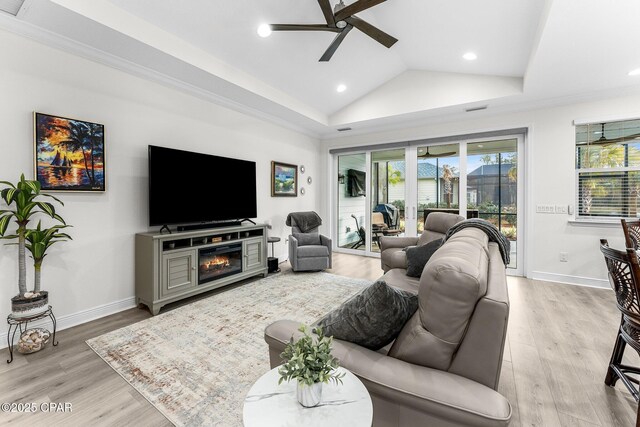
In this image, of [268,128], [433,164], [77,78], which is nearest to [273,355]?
[77,78]

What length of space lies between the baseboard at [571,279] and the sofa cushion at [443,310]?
4135 mm

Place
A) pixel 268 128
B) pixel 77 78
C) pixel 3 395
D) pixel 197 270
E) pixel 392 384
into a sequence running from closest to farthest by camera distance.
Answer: pixel 392 384
pixel 3 395
pixel 77 78
pixel 197 270
pixel 268 128

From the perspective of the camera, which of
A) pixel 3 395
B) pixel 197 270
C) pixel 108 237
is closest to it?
pixel 3 395

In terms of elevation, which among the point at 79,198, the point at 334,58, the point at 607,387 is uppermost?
the point at 334,58

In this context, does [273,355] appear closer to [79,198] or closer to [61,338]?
[61,338]

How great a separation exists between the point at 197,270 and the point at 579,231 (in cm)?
521

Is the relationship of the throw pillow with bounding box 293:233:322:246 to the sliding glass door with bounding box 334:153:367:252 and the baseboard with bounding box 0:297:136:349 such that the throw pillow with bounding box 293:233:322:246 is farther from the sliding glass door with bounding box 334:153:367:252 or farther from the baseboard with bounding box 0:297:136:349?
the baseboard with bounding box 0:297:136:349

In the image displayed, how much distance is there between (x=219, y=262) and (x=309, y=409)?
3.02 meters

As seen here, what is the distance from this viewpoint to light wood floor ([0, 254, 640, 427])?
62.2 inches

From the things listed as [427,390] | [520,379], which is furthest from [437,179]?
[427,390]

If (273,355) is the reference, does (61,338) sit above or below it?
below

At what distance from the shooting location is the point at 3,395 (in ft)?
5.74

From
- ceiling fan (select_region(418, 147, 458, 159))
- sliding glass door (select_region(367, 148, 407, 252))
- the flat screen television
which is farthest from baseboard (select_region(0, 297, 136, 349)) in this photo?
ceiling fan (select_region(418, 147, 458, 159))

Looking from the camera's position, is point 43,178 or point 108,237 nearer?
point 43,178
